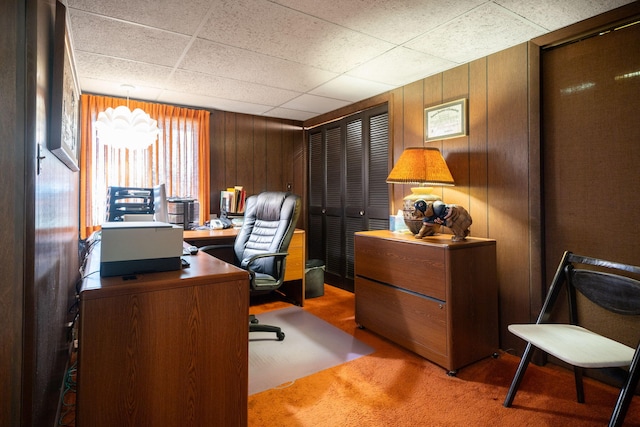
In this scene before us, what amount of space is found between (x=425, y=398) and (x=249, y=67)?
2.63 meters

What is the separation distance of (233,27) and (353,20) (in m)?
0.74

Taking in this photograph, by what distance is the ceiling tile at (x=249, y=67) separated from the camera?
2.46 m

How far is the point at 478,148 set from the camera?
8.61ft

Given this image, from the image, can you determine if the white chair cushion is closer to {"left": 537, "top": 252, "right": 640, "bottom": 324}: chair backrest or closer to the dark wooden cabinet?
{"left": 537, "top": 252, "right": 640, "bottom": 324}: chair backrest

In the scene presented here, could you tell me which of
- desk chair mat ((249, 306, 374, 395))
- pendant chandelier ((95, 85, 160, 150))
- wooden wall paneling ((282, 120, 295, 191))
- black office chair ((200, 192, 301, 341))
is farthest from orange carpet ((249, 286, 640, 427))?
wooden wall paneling ((282, 120, 295, 191))

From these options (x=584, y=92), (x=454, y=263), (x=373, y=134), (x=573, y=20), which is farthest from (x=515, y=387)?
(x=373, y=134)

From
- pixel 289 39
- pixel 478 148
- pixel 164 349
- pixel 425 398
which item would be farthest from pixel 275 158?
pixel 164 349

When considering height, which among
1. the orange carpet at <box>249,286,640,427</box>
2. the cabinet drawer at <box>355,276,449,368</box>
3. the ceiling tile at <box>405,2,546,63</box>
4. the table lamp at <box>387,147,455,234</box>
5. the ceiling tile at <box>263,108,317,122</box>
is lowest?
the orange carpet at <box>249,286,640,427</box>

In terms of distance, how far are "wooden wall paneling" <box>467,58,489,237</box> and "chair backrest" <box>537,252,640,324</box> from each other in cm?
71

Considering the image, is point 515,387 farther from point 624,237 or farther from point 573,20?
point 573,20

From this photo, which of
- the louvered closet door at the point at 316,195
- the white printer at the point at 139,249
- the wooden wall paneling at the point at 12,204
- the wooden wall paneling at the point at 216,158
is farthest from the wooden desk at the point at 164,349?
the louvered closet door at the point at 316,195

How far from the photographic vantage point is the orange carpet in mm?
1690

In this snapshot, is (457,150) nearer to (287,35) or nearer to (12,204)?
(287,35)

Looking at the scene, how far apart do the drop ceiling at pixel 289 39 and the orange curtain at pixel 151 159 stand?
32cm
